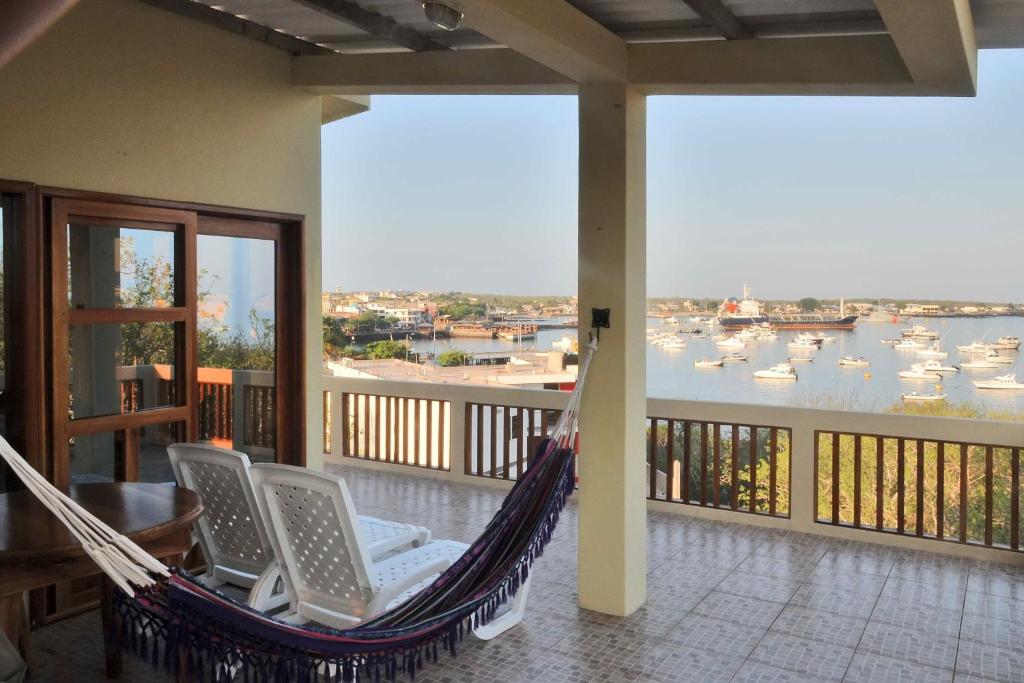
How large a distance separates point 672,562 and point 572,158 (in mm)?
8465

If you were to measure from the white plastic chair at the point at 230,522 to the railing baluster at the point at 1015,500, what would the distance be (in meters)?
3.40

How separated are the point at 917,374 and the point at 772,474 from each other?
5824mm

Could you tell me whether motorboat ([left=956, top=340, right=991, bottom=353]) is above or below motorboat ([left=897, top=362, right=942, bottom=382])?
above

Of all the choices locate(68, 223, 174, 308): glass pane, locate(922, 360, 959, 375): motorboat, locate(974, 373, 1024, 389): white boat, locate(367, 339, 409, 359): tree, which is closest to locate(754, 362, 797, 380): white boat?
locate(922, 360, 959, 375): motorboat

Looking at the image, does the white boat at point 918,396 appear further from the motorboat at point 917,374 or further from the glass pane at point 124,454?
the glass pane at point 124,454

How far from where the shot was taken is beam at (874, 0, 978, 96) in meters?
2.34

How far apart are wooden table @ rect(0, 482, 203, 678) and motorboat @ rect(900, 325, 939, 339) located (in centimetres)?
1015

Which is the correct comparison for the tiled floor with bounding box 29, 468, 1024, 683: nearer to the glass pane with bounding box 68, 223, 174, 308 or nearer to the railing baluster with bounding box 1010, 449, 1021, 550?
the railing baluster with bounding box 1010, 449, 1021, 550

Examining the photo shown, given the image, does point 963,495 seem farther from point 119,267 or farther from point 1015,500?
point 119,267

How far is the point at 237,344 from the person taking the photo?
453 centimetres

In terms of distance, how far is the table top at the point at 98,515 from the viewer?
2.32m

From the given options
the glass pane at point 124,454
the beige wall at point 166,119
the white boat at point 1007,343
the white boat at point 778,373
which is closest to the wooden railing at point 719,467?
the beige wall at point 166,119

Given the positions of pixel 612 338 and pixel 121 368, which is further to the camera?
pixel 121 368

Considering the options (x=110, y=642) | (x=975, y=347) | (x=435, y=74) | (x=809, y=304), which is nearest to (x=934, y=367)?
(x=975, y=347)
